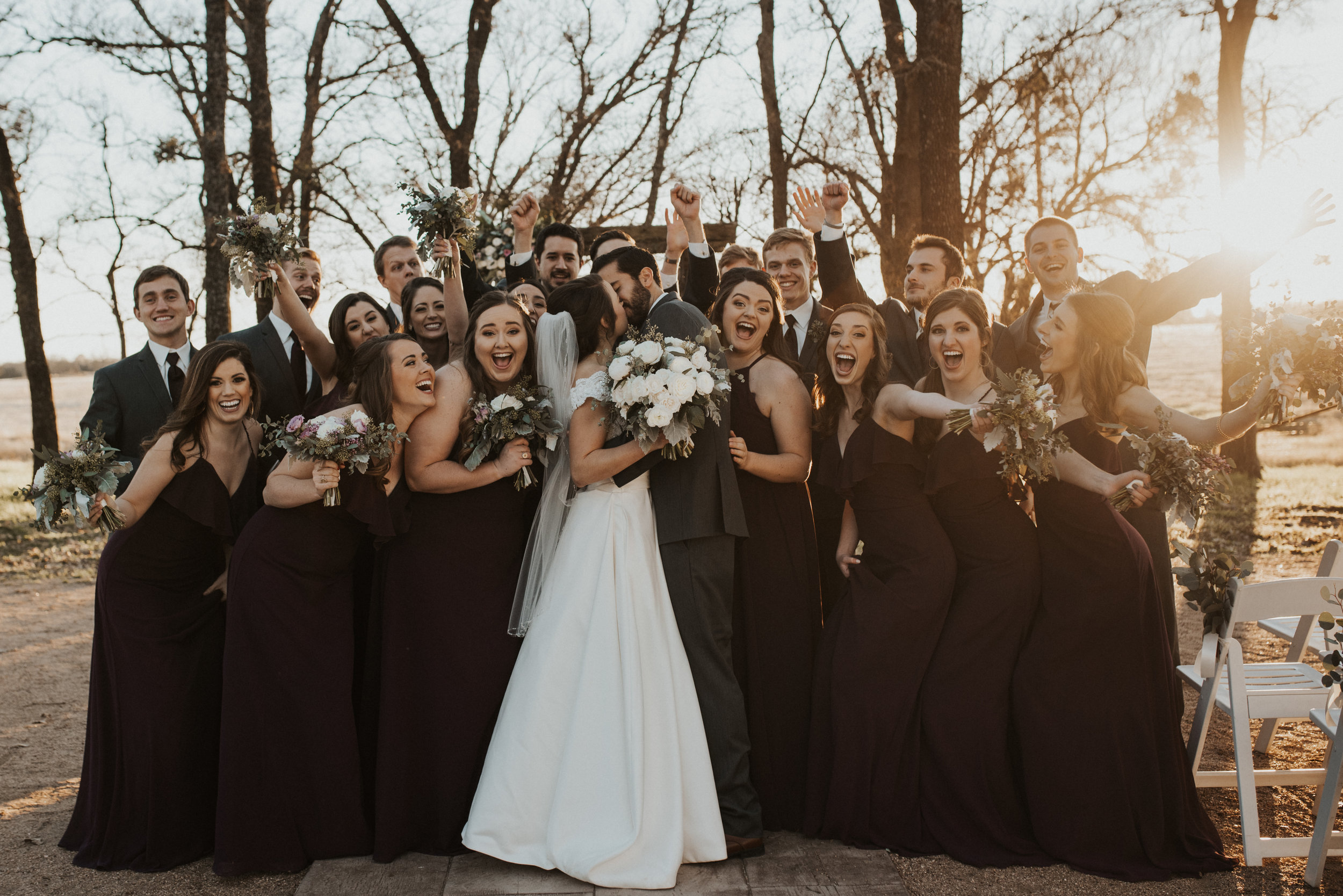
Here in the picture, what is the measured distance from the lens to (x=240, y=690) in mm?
4340

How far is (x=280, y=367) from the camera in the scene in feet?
18.7

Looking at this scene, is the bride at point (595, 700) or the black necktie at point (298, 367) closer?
the bride at point (595, 700)

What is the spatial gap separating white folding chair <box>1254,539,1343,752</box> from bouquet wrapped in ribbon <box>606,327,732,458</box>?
3.19 m

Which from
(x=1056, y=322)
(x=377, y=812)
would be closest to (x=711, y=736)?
(x=377, y=812)

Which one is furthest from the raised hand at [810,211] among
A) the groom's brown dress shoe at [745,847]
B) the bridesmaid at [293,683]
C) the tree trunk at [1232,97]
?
the tree trunk at [1232,97]

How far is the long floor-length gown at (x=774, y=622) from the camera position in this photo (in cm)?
465

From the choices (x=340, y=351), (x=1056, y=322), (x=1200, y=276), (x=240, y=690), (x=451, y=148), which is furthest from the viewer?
(x=451, y=148)

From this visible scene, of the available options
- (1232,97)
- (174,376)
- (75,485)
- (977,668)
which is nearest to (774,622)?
(977,668)

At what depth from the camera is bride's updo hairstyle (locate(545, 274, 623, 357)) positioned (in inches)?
179

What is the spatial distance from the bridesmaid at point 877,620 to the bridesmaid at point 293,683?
2219 mm

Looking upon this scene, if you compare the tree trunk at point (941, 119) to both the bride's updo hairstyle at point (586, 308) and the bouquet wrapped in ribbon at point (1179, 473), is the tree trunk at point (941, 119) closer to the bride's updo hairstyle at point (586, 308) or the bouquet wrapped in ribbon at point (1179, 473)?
the bouquet wrapped in ribbon at point (1179, 473)

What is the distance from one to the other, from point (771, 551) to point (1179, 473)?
1898 mm

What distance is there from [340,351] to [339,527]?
142cm

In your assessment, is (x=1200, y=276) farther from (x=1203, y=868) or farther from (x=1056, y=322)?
(x=1203, y=868)
